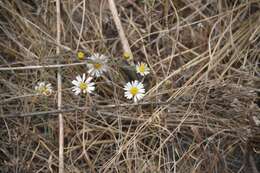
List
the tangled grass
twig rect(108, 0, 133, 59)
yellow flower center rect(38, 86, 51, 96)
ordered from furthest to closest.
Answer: twig rect(108, 0, 133, 59)
yellow flower center rect(38, 86, 51, 96)
the tangled grass

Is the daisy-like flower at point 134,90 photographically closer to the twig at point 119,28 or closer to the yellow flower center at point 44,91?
the twig at point 119,28

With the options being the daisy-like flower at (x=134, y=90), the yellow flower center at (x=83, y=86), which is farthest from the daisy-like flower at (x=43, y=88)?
the daisy-like flower at (x=134, y=90)

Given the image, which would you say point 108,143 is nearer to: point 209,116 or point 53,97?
point 53,97

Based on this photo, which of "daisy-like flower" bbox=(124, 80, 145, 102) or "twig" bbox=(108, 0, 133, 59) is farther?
"twig" bbox=(108, 0, 133, 59)

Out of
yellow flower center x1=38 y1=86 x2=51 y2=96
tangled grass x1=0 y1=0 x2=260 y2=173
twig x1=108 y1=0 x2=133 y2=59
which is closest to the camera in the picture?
tangled grass x1=0 y1=0 x2=260 y2=173

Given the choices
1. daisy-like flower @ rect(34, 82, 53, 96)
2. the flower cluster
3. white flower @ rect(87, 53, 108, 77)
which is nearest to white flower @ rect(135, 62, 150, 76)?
the flower cluster

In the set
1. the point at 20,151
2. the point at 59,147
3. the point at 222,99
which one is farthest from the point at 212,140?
the point at 20,151

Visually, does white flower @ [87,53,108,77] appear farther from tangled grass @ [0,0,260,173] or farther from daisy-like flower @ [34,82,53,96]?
daisy-like flower @ [34,82,53,96]

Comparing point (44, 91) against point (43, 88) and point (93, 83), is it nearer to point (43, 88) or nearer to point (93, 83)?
point (43, 88)
